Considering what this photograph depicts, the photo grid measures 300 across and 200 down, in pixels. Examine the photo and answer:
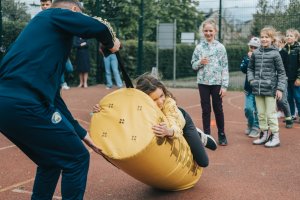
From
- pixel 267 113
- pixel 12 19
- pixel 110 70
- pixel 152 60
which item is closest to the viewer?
pixel 267 113

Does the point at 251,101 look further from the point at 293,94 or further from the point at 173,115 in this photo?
the point at 173,115

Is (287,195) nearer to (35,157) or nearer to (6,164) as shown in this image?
(35,157)

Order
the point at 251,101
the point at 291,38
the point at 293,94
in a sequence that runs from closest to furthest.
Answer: the point at 251,101 → the point at 291,38 → the point at 293,94

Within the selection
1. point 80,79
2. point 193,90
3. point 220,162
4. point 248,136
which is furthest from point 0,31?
point 220,162

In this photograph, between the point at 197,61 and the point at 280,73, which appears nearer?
the point at 280,73

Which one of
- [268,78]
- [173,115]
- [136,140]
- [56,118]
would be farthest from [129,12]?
[56,118]

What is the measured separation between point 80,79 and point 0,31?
9.88 ft

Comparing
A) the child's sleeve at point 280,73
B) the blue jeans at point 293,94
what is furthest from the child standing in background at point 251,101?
the blue jeans at point 293,94

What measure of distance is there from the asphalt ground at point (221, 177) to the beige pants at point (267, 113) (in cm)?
33

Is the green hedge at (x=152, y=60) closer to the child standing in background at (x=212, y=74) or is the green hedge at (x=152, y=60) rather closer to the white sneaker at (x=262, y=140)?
the child standing in background at (x=212, y=74)

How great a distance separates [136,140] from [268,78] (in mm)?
3614

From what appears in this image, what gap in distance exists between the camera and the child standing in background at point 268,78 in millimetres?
7047

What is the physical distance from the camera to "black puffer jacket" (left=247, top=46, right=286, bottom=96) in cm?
704

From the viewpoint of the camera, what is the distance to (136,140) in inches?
158
